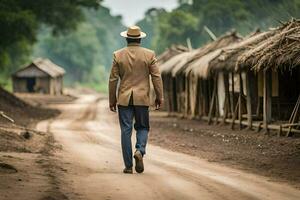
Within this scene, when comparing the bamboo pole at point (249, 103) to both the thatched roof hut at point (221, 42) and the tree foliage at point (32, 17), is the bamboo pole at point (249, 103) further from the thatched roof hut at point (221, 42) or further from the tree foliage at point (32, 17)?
the tree foliage at point (32, 17)

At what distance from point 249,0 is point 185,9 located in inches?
819

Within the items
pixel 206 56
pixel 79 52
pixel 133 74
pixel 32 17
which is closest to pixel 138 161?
pixel 133 74

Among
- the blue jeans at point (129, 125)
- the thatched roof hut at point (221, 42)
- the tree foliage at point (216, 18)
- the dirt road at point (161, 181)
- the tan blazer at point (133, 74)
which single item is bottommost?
the dirt road at point (161, 181)

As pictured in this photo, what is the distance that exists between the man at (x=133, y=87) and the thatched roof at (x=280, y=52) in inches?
238

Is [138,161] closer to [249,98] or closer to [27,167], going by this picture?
[27,167]

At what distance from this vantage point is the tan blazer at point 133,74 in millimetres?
9969

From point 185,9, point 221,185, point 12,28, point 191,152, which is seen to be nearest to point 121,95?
point 221,185

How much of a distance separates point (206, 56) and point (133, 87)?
15419 millimetres

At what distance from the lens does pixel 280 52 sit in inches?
636

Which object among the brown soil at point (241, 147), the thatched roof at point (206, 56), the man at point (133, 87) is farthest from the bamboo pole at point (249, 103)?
the man at point (133, 87)

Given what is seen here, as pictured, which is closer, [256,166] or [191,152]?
[256,166]

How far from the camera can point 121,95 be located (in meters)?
9.98

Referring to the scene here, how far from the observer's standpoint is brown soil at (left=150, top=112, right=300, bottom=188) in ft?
37.3

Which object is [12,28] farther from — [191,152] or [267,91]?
[191,152]
